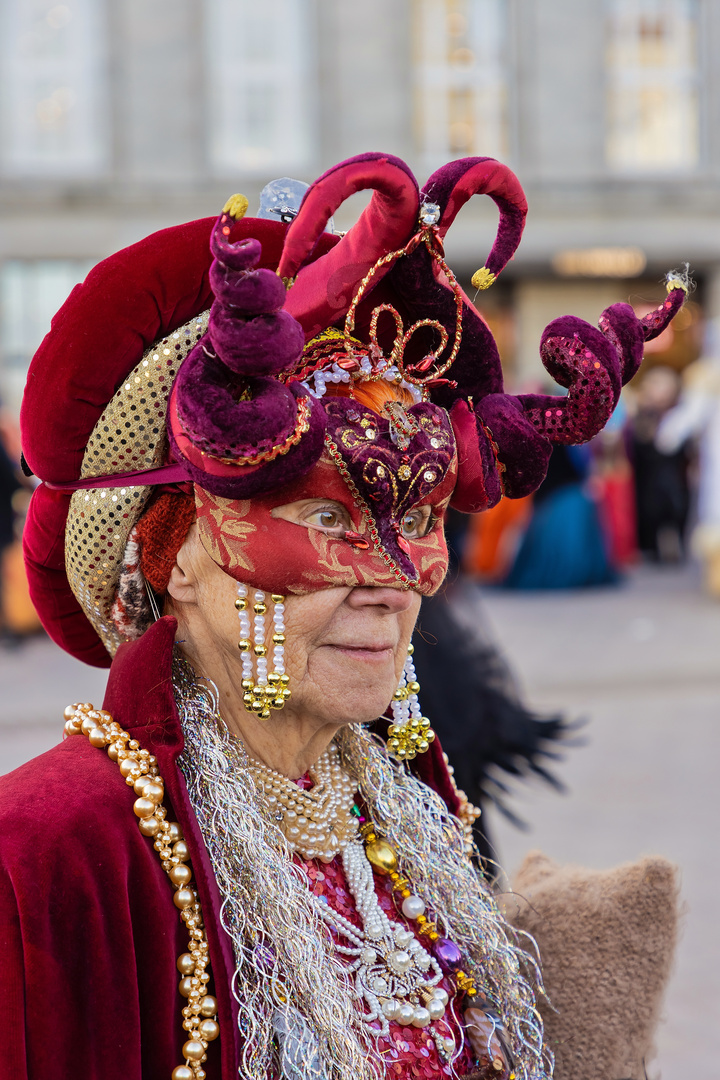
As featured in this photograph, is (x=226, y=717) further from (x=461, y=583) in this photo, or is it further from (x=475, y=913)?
(x=461, y=583)

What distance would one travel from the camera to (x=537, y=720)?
3143mm

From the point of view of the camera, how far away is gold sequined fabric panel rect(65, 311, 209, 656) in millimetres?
1505

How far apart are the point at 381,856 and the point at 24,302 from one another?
1622 cm

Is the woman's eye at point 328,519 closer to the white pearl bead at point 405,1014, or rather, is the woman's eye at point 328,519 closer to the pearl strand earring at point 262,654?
the pearl strand earring at point 262,654

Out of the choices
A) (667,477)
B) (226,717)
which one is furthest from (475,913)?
(667,477)

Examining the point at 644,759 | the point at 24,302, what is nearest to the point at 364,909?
the point at 644,759

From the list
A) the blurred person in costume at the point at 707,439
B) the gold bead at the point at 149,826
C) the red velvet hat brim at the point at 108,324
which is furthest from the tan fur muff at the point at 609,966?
the blurred person in costume at the point at 707,439

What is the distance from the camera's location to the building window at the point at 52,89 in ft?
54.6

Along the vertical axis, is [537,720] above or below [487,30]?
below

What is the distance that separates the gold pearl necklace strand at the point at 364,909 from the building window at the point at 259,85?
53.9 feet

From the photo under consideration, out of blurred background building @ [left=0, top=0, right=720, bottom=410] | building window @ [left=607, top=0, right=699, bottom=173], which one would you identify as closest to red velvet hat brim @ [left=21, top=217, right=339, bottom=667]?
blurred background building @ [left=0, top=0, right=720, bottom=410]

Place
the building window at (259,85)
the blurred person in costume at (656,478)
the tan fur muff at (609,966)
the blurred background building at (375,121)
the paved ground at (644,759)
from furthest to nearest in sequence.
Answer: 1. the building window at (259,85)
2. the blurred background building at (375,121)
3. the blurred person in costume at (656,478)
4. the paved ground at (644,759)
5. the tan fur muff at (609,966)

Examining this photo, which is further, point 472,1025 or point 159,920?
point 472,1025

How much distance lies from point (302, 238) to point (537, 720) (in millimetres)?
2008
